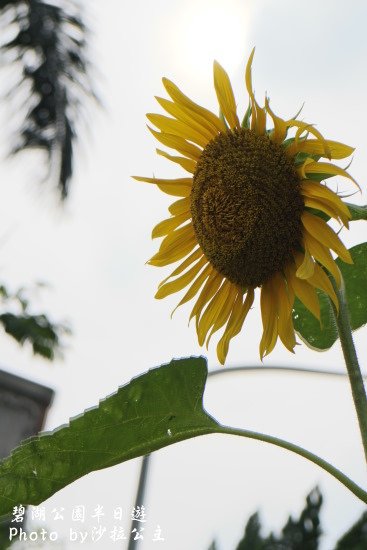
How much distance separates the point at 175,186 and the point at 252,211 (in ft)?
0.42

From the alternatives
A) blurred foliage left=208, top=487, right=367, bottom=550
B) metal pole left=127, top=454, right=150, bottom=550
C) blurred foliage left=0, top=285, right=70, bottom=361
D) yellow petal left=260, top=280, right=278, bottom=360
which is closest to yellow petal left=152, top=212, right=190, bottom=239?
yellow petal left=260, top=280, right=278, bottom=360

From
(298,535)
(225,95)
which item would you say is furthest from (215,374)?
(225,95)

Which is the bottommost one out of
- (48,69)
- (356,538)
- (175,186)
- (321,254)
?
(356,538)

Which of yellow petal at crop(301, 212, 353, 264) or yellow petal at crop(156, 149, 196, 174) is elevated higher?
yellow petal at crop(156, 149, 196, 174)

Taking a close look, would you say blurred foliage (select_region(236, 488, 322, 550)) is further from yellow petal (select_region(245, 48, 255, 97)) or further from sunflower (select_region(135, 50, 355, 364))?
yellow petal (select_region(245, 48, 255, 97))

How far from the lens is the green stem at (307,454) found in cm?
46

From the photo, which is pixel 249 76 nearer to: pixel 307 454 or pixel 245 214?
pixel 245 214

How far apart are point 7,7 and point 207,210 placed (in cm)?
395

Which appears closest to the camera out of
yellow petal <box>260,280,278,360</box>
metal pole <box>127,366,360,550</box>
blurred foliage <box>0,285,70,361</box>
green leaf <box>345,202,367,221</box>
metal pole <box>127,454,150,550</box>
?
green leaf <box>345,202,367,221</box>

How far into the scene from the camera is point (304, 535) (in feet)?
2.95

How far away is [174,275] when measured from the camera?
0.74 metres

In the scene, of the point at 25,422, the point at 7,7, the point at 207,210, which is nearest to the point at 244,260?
the point at 207,210

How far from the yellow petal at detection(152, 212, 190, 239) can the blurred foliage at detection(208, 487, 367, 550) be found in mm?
377

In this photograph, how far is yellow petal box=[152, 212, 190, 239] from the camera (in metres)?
0.76
